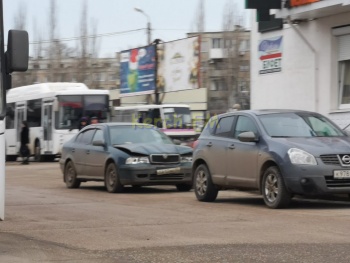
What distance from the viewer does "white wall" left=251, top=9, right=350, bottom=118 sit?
2045cm

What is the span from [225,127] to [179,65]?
3102cm

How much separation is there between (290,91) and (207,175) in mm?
6864

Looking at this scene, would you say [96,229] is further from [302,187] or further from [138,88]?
[138,88]

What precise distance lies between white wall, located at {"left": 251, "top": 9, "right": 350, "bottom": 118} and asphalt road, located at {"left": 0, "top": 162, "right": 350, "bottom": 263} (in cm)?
466

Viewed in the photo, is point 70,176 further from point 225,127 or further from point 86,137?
point 225,127

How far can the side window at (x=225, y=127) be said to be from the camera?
15383mm

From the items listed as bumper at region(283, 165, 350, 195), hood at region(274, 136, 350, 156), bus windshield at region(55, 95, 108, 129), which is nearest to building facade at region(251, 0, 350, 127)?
hood at region(274, 136, 350, 156)

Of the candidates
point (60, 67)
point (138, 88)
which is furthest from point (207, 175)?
point (60, 67)

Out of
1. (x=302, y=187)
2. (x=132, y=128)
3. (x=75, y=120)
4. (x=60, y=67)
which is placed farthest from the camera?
(x=60, y=67)

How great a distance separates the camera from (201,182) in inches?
627

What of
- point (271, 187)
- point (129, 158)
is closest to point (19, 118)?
point (129, 158)

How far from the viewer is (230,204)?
594 inches

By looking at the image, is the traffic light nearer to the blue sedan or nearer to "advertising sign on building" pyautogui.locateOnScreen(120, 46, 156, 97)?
the blue sedan

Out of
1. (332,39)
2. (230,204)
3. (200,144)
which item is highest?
(332,39)
